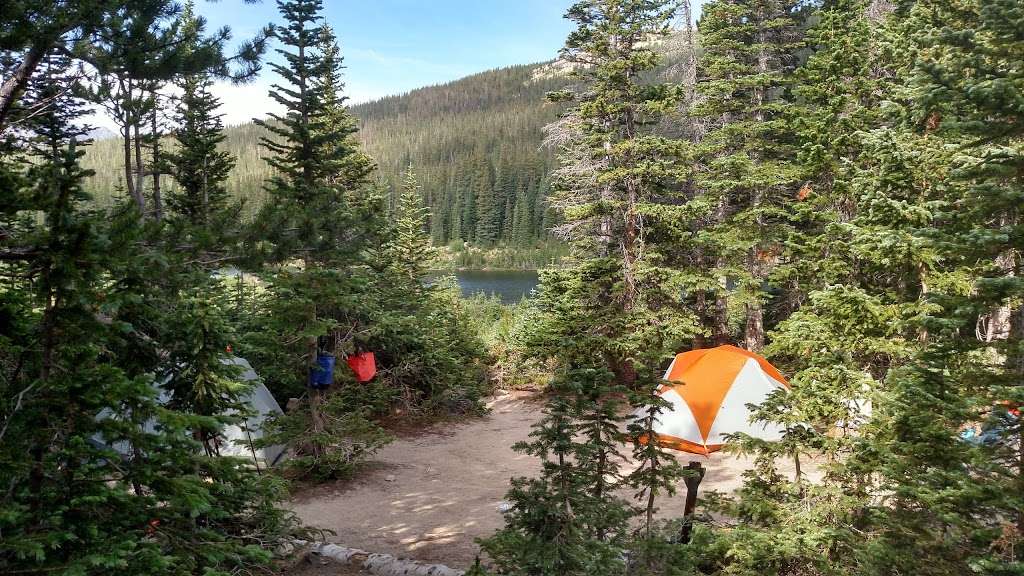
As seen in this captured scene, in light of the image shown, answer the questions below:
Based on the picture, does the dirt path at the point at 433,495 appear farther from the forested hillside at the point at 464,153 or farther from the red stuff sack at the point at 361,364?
the forested hillside at the point at 464,153

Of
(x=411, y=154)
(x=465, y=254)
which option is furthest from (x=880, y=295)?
(x=411, y=154)

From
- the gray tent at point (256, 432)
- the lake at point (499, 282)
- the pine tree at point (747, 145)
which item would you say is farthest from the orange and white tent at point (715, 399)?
the lake at point (499, 282)

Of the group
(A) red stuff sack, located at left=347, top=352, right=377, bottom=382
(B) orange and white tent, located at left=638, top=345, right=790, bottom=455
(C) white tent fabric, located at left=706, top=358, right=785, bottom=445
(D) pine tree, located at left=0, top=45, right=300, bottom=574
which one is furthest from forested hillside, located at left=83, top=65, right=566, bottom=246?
(D) pine tree, located at left=0, top=45, right=300, bottom=574

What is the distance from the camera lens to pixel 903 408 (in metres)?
4.39

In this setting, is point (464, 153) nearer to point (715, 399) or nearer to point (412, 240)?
point (412, 240)

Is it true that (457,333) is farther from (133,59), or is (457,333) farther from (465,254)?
(465,254)

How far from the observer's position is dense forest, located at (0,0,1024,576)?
9.93ft

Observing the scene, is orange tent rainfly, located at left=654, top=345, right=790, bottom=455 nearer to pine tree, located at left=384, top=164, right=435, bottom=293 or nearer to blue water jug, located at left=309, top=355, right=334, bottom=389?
blue water jug, located at left=309, top=355, right=334, bottom=389

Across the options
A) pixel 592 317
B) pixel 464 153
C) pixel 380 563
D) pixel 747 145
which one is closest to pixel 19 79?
pixel 380 563

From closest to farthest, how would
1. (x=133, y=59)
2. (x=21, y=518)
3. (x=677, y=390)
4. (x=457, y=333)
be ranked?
1. (x=21, y=518)
2. (x=133, y=59)
3. (x=677, y=390)
4. (x=457, y=333)

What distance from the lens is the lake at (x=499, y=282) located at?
143 ft

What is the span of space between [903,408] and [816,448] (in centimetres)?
93

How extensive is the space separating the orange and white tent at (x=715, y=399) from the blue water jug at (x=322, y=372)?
17.6 feet

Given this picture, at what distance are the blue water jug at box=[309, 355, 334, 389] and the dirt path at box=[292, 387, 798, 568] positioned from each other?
1687mm
